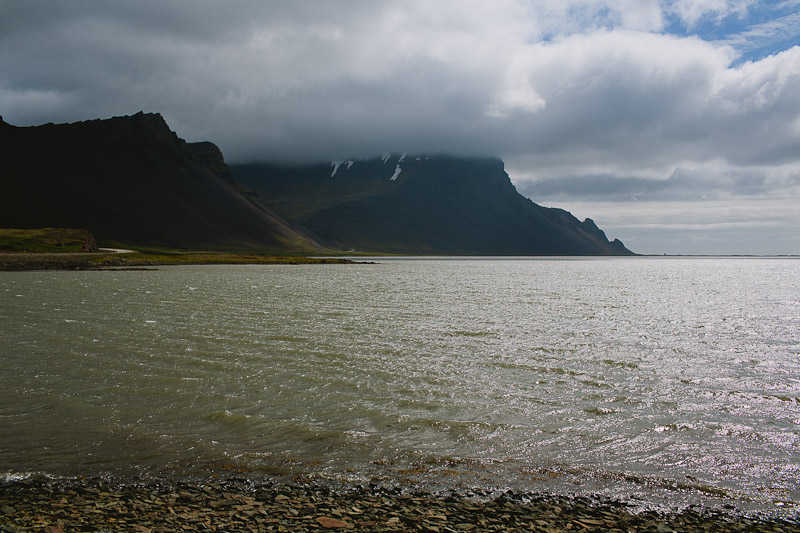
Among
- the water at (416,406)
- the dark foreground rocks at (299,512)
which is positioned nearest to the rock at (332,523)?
the dark foreground rocks at (299,512)

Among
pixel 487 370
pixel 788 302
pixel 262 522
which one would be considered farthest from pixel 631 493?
pixel 788 302

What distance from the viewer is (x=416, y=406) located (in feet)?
59.7

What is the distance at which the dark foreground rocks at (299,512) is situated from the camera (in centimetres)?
988

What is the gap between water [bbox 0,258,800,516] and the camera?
42.4 feet

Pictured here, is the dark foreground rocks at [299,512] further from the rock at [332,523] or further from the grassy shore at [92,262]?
the grassy shore at [92,262]

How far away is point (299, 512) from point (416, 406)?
814 cm

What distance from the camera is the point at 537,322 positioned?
40.7 meters

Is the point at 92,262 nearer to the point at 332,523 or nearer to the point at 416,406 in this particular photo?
the point at 416,406

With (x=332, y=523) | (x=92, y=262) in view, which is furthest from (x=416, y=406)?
(x=92, y=262)

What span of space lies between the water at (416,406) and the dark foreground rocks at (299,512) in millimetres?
800

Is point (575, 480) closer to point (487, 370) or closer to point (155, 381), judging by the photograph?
point (487, 370)

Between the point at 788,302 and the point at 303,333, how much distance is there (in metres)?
62.0

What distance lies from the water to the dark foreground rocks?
0.80 m

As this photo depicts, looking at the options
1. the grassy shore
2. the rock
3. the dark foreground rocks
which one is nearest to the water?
the dark foreground rocks
